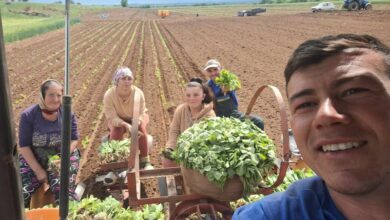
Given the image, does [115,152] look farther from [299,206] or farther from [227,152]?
[299,206]

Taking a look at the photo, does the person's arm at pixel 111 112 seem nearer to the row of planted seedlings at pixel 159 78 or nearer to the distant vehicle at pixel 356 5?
the row of planted seedlings at pixel 159 78

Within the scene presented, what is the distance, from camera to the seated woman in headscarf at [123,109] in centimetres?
564

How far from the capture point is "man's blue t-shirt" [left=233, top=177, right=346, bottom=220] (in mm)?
1554

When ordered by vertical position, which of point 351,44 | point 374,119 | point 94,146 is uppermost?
point 351,44

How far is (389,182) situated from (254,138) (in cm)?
214

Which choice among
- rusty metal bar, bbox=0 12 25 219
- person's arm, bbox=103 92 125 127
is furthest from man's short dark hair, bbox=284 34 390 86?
person's arm, bbox=103 92 125 127

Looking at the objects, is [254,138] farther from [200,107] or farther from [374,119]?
[374,119]

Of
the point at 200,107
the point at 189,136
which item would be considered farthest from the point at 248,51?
the point at 189,136

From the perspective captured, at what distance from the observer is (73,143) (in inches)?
197

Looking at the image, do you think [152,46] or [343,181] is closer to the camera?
[343,181]

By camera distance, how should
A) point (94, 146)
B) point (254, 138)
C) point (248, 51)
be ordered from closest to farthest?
point (254, 138) < point (94, 146) < point (248, 51)

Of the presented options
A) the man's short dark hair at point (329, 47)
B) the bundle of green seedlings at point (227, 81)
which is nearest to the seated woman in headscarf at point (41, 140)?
the bundle of green seedlings at point (227, 81)

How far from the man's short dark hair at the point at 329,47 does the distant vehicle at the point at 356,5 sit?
40.7 meters

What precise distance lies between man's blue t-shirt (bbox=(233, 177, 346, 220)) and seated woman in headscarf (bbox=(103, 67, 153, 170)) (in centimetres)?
402
